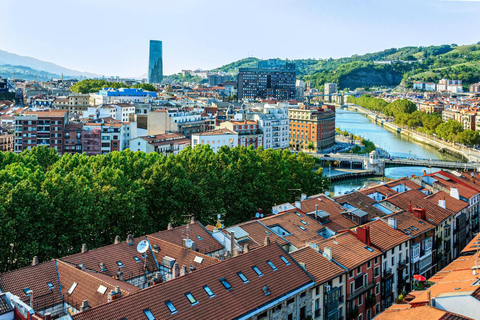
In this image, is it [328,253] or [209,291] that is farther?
[328,253]

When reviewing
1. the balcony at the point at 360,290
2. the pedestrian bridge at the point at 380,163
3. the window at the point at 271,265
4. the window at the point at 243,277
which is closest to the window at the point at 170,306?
the window at the point at 243,277

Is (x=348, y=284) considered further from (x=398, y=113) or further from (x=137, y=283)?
(x=398, y=113)

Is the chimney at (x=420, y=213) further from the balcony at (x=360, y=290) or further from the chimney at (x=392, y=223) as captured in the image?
the balcony at (x=360, y=290)

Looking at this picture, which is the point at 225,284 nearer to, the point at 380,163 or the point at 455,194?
the point at 455,194

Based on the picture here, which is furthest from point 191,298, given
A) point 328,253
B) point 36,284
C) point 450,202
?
point 450,202

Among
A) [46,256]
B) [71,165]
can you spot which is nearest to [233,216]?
[71,165]
